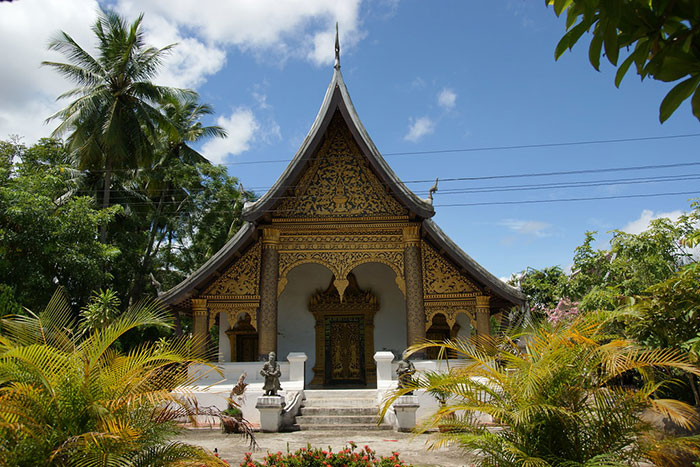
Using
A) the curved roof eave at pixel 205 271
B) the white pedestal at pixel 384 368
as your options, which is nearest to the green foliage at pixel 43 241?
the curved roof eave at pixel 205 271

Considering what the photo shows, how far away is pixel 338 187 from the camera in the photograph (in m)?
11.9

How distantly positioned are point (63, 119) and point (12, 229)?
7.83m

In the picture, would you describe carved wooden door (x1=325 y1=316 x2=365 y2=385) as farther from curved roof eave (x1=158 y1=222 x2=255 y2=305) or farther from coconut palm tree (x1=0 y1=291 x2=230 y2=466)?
coconut palm tree (x1=0 y1=291 x2=230 y2=466)

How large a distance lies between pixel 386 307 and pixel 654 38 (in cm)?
1276

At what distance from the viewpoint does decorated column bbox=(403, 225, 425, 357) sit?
1125 centimetres

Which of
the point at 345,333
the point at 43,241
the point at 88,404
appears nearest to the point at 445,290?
the point at 345,333

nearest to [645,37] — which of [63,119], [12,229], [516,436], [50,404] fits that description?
[516,436]

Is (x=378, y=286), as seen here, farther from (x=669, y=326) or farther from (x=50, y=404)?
(x=50, y=404)

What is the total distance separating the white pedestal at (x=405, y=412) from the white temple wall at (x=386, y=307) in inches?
190

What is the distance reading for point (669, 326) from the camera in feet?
19.3

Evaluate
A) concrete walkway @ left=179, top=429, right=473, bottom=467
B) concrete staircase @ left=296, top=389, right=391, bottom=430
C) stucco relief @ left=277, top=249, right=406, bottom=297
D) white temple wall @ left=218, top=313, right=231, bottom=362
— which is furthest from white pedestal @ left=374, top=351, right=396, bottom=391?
white temple wall @ left=218, top=313, right=231, bottom=362

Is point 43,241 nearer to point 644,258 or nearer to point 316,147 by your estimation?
point 316,147

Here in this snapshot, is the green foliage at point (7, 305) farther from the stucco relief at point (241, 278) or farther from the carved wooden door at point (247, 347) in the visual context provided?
the carved wooden door at point (247, 347)

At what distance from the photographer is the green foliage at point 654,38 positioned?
165cm
